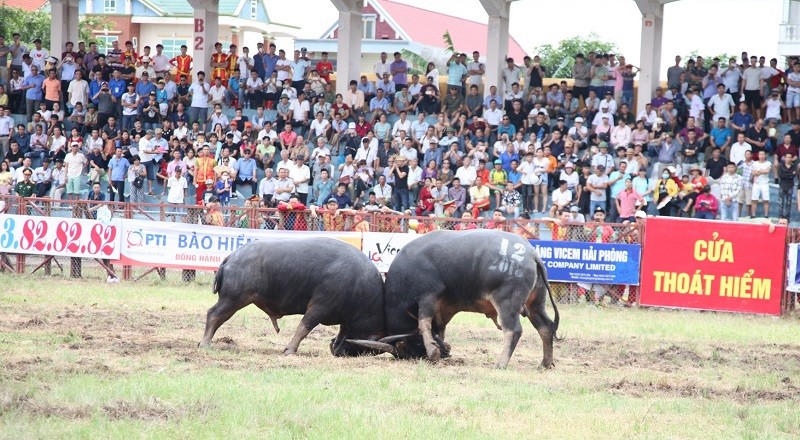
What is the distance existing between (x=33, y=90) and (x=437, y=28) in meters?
45.2

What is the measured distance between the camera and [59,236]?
22.9m

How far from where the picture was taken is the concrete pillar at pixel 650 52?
28.7m

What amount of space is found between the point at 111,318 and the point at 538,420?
8.34 m

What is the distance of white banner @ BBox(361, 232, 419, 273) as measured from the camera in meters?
21.9

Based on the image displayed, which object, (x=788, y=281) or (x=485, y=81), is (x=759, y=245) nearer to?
(x=788, y=281)

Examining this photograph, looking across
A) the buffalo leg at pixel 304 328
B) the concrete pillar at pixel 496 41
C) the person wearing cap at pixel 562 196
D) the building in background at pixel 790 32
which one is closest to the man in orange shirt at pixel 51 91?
the concrete pillar at pixel 496 41

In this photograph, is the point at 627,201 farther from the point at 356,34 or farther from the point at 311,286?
the point at 311,286

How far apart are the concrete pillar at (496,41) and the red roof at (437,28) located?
39.0m

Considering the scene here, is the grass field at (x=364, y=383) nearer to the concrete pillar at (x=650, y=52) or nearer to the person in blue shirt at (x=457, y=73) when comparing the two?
the concrete pillar at (x=650, y=52)

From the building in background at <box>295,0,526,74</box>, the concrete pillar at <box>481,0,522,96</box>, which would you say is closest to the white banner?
the concrete pillar at <box>481,0,522,96</box>

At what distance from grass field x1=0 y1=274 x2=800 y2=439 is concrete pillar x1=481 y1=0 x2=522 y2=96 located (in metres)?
13.7

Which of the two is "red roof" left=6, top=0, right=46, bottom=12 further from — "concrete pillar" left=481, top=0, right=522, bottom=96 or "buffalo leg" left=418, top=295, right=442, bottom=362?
"buffalo leg" left=418, top=295, right=442, bottom=362

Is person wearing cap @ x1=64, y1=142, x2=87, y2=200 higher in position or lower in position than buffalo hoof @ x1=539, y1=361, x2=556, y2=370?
higher

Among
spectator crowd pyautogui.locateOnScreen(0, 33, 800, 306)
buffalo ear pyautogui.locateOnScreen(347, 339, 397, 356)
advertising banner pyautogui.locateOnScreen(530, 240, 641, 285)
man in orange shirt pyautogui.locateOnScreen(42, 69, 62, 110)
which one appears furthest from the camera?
man in orange shirt pyautogui.locateOnScreen(42, 69, 62, 110)
